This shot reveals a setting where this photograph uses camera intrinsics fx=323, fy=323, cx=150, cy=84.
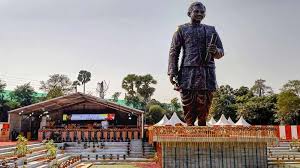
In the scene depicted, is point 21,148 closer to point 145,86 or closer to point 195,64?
point 195,64

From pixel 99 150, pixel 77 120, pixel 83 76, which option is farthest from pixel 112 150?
pixel 83 76

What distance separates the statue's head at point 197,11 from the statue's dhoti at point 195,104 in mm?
2342

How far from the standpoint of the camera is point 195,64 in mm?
9945

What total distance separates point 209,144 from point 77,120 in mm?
22491

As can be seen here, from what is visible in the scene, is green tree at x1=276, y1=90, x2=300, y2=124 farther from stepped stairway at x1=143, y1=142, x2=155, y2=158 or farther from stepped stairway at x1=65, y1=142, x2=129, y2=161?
Result: stepped stairway at x1=65, y1=142, x2=129, y2=161

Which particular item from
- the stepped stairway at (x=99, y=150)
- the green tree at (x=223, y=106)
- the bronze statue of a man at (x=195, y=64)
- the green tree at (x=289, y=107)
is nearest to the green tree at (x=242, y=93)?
the green tree at (x=223, y=106)

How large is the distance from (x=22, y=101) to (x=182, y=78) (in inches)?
1495

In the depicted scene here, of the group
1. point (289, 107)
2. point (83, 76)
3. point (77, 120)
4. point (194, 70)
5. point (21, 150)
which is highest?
point (83, 76)

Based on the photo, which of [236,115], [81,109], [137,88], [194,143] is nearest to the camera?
[194,143]

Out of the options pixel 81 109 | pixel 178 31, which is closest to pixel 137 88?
pixel 81 109

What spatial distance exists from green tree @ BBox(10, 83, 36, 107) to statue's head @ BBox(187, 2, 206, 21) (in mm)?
37885

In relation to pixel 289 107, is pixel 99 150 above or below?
below

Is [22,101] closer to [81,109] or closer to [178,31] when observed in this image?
[81,109]

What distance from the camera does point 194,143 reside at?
866 cm
